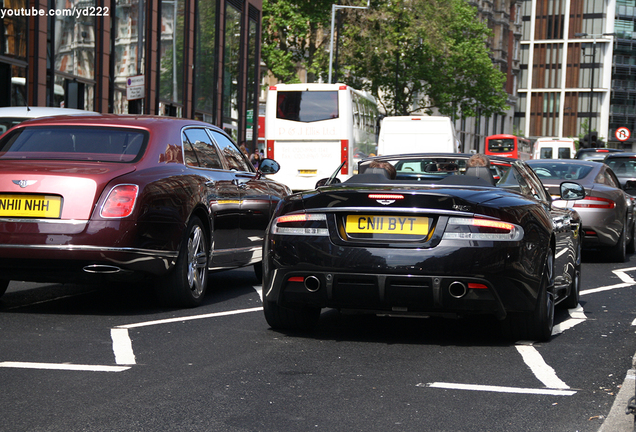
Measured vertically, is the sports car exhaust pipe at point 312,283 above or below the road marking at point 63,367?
above

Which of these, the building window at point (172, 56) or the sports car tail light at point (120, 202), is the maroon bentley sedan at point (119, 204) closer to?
the sports car tail light at point (120, 202)

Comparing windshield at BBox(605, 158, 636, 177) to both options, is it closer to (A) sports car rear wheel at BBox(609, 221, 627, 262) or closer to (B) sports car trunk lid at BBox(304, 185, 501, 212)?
(A) sports car rear wheel at BBox(609, 221, 627, 262)

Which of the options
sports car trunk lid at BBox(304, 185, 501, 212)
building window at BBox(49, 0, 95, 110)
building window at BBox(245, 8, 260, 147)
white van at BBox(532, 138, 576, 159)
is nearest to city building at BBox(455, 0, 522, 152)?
white van at BBox(532, 138, 576, 159)

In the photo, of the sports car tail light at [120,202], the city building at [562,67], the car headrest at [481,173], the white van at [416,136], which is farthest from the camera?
the city building at [562,67]

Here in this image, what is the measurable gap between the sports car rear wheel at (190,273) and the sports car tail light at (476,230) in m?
2.50

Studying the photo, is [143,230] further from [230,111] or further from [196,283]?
[230,111]

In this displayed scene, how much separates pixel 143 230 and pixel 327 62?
48.1 meters

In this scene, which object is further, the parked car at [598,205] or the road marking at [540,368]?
the parked car at [598,205]

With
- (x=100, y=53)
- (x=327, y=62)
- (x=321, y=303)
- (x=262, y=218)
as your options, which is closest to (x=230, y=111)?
(x=327, y=62)

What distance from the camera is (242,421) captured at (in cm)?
427

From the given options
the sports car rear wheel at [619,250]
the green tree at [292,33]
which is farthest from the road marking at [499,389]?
the green tree at [292,33]

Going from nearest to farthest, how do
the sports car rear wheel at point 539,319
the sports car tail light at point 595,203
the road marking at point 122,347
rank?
the road marking at point 122,347 < the sports car rear wheel at point 539,319 < the sports car tail light at point 595,203

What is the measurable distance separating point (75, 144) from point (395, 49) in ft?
147

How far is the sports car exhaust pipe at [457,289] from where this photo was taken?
5887 millimetres
